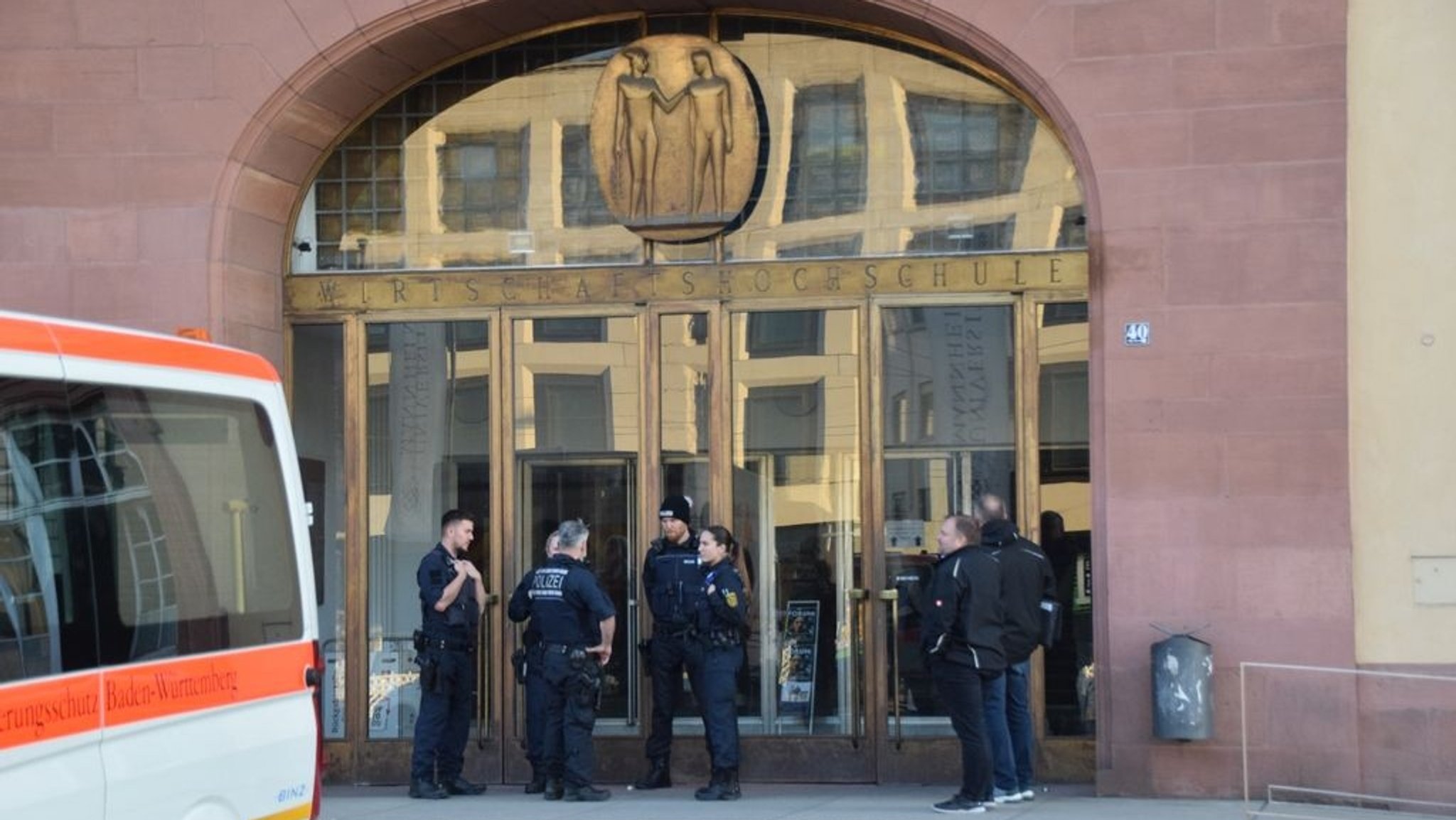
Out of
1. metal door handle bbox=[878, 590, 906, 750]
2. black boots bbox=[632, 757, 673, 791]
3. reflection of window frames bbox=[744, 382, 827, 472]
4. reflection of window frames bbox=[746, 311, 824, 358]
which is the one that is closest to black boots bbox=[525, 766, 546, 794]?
black boots bbox=[632, 757, 673, 791]

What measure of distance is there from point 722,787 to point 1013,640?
198 centimetres

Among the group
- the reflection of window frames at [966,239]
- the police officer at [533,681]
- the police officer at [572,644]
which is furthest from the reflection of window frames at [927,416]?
the police officer at [533,681]

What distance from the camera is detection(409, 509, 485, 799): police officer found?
40.7 feet

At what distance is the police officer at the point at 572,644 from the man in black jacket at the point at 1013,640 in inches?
89.4

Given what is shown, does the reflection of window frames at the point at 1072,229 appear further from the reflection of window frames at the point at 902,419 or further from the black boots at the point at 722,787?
the black boots at the point at 722,787

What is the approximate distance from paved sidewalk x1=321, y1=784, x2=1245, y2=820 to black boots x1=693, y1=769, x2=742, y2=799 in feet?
0.30

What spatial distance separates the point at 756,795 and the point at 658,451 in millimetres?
2305

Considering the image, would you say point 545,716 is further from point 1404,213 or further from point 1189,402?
point 1404,213

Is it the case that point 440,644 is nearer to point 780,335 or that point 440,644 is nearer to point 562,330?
point 562,330

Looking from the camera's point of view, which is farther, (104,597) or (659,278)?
(659,278)

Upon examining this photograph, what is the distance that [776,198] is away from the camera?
43.4ft

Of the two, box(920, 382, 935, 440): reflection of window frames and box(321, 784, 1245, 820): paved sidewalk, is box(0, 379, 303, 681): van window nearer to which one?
box(321, 784, 1245, 820): paved sidewalk

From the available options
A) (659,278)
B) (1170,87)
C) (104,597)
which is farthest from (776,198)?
(104,597)

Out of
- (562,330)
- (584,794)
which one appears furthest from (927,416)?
(584,794)
